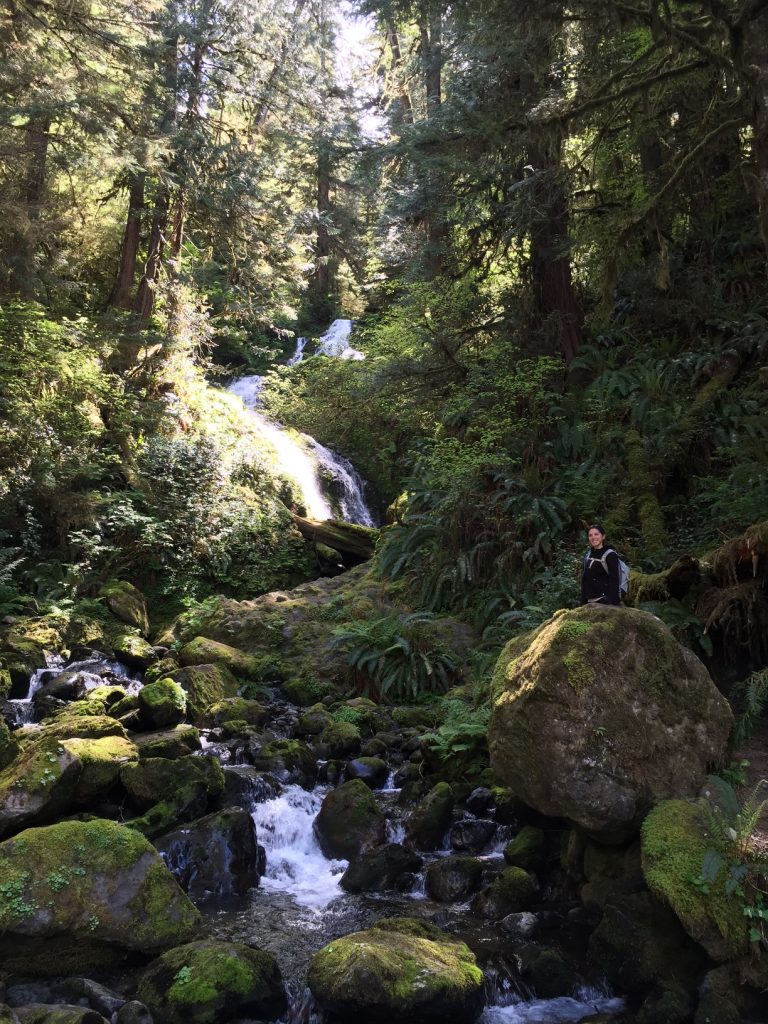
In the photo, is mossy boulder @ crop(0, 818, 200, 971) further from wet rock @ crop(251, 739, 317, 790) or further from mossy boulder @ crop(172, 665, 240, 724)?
mossy boulder @ crop(172, 665, 240, 724)

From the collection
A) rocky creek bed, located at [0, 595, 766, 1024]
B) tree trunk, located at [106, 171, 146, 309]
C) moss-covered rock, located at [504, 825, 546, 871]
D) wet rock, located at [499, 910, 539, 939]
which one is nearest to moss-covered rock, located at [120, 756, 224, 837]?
rocky creek bed, located at [0, 595, 766, 1024]

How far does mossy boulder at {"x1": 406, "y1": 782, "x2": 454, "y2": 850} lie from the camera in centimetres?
669

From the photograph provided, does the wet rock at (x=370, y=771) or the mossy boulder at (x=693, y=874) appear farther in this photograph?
the wet rock at (x=370, y=771)

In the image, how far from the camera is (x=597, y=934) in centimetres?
502

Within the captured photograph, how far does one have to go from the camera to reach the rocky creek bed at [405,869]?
14.8 ft

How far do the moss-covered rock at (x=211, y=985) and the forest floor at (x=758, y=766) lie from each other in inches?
130

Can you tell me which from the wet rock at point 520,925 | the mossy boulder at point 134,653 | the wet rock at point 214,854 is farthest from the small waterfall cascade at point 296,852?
the mossy boulder at point 134,653

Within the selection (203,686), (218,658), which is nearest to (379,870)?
(203,686)

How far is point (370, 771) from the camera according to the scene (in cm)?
787

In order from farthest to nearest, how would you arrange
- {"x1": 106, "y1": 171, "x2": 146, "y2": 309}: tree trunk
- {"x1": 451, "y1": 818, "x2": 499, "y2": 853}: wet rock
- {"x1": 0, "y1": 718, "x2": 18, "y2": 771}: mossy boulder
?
{"x1": 106, "y1": 171, "x2": 146, "y2": 309}: tree trunk
{"x1": 0, "y1": 718, "x2": 18, "y2": 771}: mossy boulder
{"x1": 451, "y1": 818, "x2": 499, "y2": 853}: wet rock

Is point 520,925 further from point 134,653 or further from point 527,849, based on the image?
point 134,653

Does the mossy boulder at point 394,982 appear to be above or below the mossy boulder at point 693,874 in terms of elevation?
below

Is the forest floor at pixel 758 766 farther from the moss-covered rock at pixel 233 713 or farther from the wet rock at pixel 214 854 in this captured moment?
the moss-covered rock at pixel 233 713

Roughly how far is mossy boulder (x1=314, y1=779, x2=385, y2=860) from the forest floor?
3164mm
